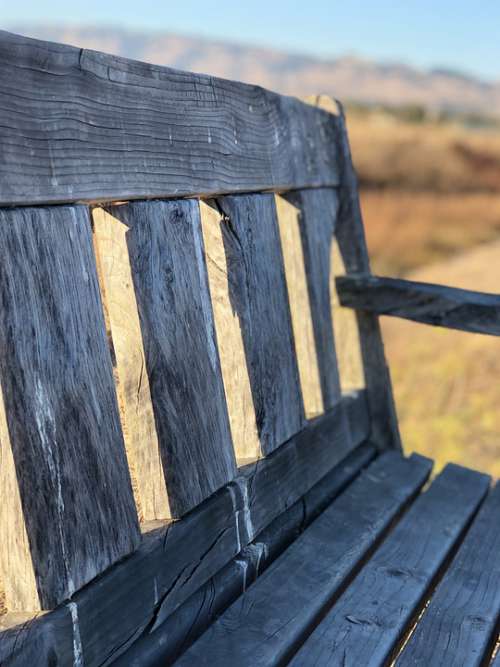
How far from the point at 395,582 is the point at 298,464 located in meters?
0.42

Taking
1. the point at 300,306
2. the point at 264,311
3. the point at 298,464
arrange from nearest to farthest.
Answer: the point at 264,311 < the point at 298,464 < the point at 300,306

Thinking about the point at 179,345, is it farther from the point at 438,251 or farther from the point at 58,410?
the point at 438,251

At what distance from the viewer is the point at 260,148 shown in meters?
2.16

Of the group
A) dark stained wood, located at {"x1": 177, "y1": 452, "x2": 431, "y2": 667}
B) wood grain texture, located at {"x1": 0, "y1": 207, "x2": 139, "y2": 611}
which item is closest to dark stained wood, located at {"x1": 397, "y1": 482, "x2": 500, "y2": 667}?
dark stained wood, located at {"x1": 177, "y1": 452, "x2": 431, "y2": 667}

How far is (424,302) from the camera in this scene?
2.58 meters

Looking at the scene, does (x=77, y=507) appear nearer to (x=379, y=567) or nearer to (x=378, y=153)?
(x=379, y=567)

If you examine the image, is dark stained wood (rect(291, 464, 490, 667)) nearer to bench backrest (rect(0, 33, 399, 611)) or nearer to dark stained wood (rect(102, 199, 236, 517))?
bench backrest (rect(0, 33, 399, 611))

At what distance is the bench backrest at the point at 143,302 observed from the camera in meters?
1.35

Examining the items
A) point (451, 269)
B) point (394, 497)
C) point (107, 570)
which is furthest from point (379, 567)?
point (451, 269)

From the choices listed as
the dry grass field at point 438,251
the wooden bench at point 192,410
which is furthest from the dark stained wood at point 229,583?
the dry grass field at point 438,251

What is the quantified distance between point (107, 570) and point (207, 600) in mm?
332

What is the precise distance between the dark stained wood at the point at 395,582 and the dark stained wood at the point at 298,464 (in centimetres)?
27

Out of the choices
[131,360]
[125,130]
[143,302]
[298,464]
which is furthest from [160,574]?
[125,130]

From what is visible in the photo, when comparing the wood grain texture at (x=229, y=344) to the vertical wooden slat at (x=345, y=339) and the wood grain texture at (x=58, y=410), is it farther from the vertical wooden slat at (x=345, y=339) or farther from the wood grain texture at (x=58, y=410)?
the vertical wooden slat at (x=345, y=339)
